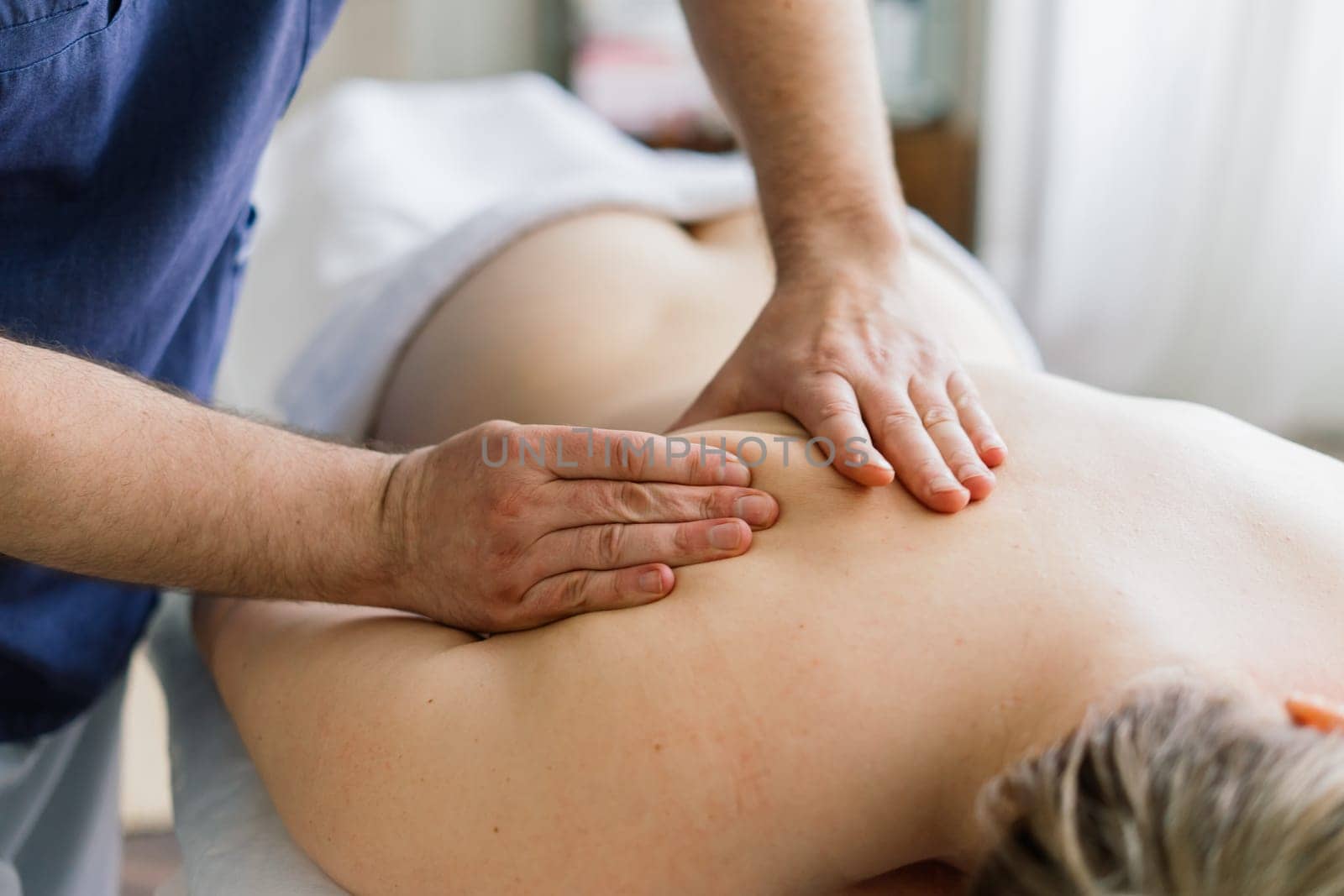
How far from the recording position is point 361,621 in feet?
3.11

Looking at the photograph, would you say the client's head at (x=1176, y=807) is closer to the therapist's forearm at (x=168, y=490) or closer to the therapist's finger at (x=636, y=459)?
the therapist's finger at (x=636, y=459)

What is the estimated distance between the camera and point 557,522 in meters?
0.88

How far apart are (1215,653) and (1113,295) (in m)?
2.33

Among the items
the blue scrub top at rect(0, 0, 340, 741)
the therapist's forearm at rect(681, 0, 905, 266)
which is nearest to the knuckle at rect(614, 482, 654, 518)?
the therapist's forearm at rect(681, 0, 905, 266)

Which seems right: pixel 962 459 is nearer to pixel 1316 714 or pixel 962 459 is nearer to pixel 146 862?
pixel 1316 714

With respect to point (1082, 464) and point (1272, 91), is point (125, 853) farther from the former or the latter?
point (1272, 91)

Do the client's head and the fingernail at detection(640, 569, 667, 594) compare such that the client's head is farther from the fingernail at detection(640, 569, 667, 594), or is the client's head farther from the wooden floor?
the wooden floor

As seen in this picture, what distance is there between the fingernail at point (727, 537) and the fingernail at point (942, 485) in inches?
5.5

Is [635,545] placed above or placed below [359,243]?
above

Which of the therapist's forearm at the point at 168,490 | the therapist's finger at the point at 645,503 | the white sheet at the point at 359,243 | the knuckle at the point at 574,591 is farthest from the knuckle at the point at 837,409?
the white sheet at the point at 359,243

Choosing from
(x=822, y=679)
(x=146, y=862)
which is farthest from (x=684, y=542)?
(x=146, y=862)

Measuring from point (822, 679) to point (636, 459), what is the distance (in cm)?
23

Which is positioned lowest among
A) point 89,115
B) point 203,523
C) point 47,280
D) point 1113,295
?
point 1113,295

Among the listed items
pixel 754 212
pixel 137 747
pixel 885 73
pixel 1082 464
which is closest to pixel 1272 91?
pixel 885 73
